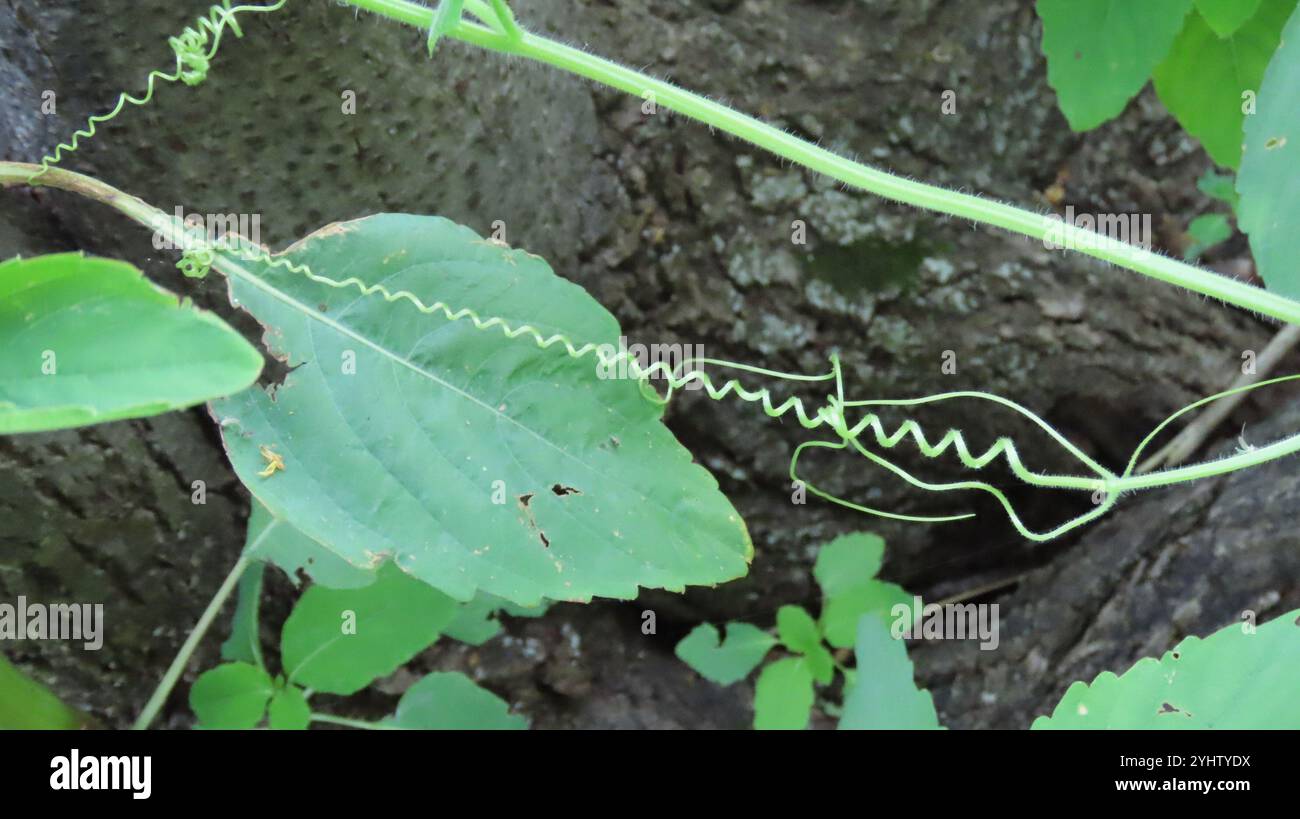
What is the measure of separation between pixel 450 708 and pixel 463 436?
1.58 feet

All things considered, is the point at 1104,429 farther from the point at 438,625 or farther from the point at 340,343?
the point at 340,343

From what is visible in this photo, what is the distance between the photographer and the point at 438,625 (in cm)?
106

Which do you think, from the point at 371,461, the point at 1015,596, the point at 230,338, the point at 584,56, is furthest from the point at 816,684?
the point at 230,338

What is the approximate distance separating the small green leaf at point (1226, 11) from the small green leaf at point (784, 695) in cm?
97

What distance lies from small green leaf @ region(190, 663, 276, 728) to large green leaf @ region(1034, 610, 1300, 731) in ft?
2.85

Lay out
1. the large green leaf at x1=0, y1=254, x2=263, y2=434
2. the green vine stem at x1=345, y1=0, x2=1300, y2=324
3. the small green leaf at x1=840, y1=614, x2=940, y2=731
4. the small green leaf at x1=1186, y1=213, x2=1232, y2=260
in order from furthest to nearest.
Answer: the small green leaf at x1=1186, y1=213, x2=1232, y2=260 < the small green leaf at x1=840, y1=614, x2=940, y2=731 < the green vine stem at x1=345, y1=0, x2=1300, y2=324 < the large green leaf at x1=0, y1=254, x2=263, y2=434

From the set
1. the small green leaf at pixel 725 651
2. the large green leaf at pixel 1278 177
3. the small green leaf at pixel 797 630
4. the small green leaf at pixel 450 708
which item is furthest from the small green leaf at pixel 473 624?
the large green leaf at pixel 1278 177

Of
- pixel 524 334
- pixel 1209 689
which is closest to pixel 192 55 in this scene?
pixel 524 334

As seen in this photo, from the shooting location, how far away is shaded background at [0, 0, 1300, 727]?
1.03 m

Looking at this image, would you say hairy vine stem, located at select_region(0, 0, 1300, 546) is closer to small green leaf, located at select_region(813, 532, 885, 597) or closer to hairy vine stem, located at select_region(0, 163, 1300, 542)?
hairy vine stem, located at select_region(0, 163, 1300, 542)

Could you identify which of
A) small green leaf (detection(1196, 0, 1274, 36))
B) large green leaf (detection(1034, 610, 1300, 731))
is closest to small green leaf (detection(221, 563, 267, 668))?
large green leaf (detection(1034, 610, 1300, 731))

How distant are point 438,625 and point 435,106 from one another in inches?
23.8

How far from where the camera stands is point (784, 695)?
53.9 inches

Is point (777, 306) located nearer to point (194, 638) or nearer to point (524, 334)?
point (524, 334)
